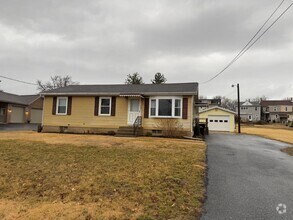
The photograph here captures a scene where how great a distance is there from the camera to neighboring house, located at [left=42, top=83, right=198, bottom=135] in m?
16.5

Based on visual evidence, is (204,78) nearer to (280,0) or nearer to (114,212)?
(280,0)

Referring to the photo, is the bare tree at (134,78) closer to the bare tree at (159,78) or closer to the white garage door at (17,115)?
the bare tree at (159,78)

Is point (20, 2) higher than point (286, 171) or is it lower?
higher

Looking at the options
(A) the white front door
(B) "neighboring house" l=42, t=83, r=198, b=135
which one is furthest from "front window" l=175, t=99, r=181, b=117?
(A) the white front door

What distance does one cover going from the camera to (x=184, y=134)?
16234mm

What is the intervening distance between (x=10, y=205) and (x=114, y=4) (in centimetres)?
1266

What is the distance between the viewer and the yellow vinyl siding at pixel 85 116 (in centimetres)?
1759

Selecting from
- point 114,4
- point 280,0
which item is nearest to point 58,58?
point 114,4

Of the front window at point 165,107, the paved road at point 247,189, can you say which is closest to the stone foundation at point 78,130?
the front window at point 165,107

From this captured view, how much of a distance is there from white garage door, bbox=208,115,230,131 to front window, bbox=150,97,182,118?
17.8 m

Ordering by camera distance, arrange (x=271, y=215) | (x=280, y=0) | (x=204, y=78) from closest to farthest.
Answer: (x=271, y=215) → (x=280, y=0) → (x=204, y=78)

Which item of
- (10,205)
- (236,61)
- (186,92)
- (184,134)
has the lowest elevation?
(10,205)

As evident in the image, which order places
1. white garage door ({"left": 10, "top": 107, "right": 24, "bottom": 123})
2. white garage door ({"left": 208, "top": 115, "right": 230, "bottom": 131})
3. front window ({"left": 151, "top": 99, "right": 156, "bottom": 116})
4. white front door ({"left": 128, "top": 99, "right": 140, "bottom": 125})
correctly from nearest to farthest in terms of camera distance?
front window ({"left": 151, "top": 99, "right": 156, "bottom": 116}) → white front door ({"left": 128, "top": 99, "right": 140, "bottom": 125}) → white garage door ({"left": 208, "top": 115, "right": 230, "bottom": 131}) → white garage door ({"left": 10, "top": 107, "right": 24, "bottom": 123})

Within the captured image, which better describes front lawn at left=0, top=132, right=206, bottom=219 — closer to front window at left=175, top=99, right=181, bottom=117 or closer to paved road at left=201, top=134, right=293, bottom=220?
paved road at left=201, top=134, right=293, bottom=220
